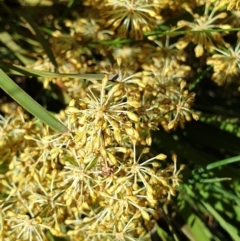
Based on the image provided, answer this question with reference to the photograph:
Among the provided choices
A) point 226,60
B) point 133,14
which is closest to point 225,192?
point 226,60

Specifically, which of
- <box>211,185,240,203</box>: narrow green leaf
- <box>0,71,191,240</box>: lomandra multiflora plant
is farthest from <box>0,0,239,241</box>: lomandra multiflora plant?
<box>211,185,240,203</box>: narrow green leaf

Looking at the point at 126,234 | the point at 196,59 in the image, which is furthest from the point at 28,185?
the point at 196,59

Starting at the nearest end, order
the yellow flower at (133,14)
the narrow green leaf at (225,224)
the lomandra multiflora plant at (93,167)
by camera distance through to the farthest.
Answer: the lomandra multiflora plant at (93,167)
the yellow flower at (133,14)
the narrow green leaf at (225,224)

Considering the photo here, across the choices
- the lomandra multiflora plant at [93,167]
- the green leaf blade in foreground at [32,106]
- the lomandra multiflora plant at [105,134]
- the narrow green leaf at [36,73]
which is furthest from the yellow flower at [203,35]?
the green leaf blade in foreground at [32,106]

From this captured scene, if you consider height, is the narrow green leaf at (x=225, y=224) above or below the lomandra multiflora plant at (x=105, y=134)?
below

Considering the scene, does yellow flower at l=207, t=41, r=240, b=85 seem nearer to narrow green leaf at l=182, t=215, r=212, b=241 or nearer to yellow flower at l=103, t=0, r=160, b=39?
yellow flower at l=103, t=0, r=160, b=39

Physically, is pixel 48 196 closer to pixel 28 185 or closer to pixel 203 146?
pixel 28 185

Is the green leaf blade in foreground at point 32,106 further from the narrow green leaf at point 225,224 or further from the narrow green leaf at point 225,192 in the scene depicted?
the narrow green leaf at point 225,224
